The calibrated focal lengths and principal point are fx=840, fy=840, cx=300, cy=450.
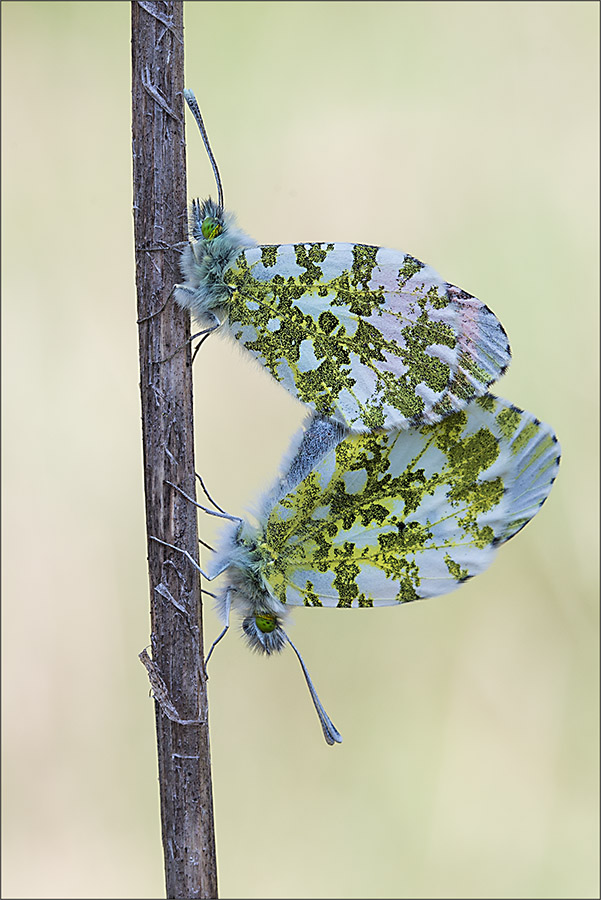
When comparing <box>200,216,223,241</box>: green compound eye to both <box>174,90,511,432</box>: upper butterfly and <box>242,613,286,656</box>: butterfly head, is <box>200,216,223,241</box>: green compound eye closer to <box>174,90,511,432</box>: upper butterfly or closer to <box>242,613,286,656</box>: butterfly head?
<box>174,90,511,432</box>: upper butterfly

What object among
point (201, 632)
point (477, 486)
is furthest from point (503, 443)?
point (201, 632)

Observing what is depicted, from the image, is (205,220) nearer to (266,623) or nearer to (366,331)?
(366,331)

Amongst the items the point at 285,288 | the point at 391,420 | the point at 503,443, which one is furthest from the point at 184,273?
the point at 503,443

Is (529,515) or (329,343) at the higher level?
(329,343)

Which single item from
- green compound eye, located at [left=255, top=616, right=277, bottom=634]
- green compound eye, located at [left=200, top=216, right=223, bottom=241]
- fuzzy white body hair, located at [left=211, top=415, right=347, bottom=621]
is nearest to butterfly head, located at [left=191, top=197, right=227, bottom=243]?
green compound eye, located at [left=200, top=216, right=223, bottom=241]

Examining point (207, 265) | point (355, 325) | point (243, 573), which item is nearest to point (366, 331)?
point (355, 325)

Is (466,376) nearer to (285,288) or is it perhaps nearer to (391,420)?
(391,420)

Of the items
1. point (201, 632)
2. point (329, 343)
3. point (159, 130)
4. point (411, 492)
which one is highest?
point (159, 130)

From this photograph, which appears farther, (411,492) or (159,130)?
(411,492)

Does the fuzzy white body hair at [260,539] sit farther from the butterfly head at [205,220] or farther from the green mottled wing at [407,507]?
the butterfly head at [205,220]
